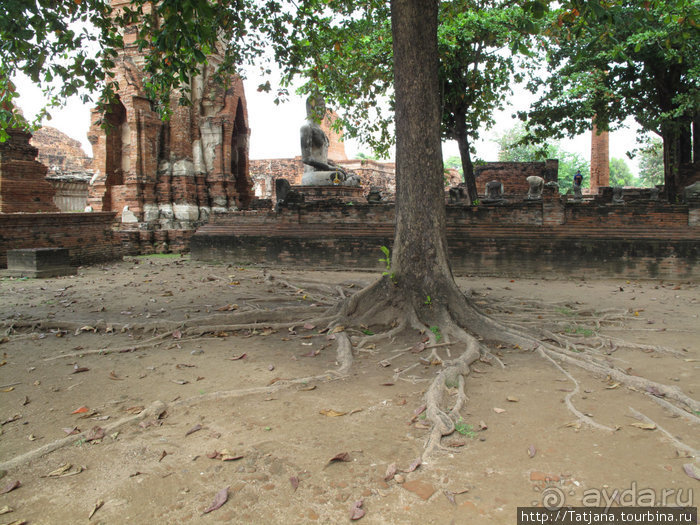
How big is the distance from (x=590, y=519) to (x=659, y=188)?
61.8ft

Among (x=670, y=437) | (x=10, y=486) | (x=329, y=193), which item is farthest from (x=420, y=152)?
(x=329, y=193)

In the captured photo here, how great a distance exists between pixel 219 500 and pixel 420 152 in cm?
366

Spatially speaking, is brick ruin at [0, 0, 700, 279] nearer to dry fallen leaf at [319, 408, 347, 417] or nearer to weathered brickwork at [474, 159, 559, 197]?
weathered brickwork at [474, 159, 559, 197]

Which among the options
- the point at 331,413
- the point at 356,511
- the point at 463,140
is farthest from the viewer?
the point at 463,140

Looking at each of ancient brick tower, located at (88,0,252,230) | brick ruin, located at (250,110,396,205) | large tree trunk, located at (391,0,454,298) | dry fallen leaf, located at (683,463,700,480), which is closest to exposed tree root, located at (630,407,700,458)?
dry fallen leaf, located at (683,463,700,480)

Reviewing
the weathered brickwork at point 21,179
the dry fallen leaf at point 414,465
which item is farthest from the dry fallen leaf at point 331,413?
the weathered brickwork at point 21,179

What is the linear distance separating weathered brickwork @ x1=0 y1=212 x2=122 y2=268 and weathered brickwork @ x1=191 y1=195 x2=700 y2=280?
91.0 inches

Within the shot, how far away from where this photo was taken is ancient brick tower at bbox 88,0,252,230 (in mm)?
13922

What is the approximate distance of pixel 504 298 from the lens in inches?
253

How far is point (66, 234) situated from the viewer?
415 inches

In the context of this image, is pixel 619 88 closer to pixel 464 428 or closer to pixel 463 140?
pixel 463 140

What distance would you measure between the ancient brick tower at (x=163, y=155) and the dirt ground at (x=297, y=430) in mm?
9603

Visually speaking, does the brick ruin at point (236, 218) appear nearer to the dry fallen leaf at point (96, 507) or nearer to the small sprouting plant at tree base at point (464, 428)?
the dry fallen leaf at point (96, 507)

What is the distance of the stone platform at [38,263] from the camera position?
8.78 metres
